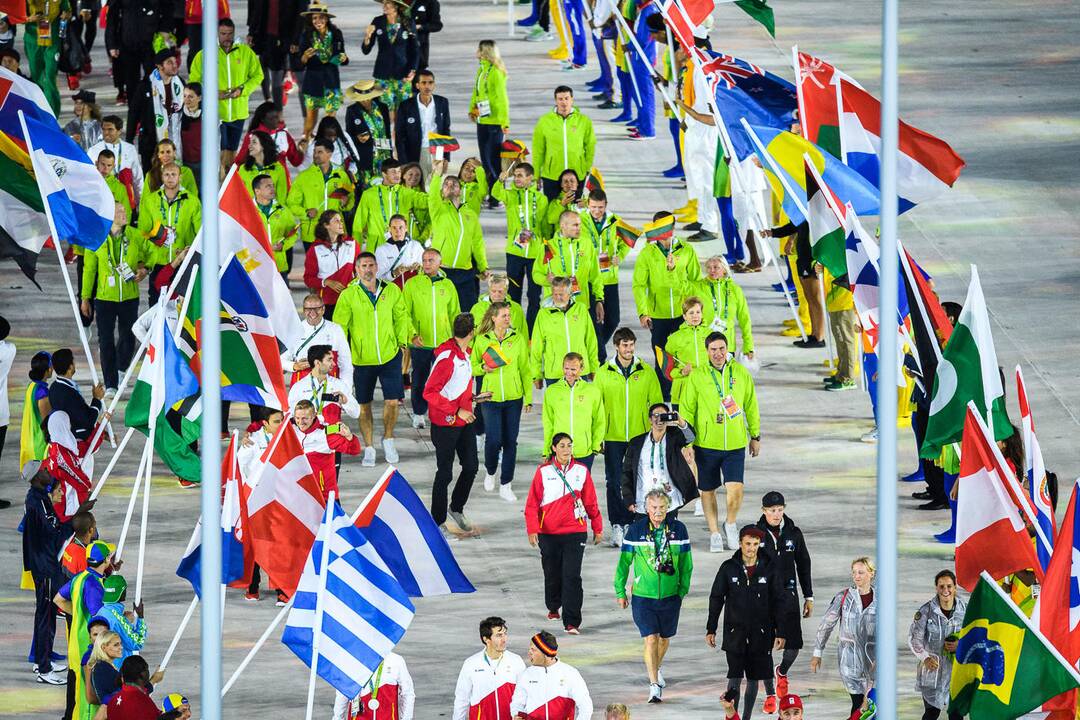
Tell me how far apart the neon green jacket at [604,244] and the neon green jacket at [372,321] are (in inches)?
81.0

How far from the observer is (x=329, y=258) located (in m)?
24.4

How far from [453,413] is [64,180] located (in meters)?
3.77

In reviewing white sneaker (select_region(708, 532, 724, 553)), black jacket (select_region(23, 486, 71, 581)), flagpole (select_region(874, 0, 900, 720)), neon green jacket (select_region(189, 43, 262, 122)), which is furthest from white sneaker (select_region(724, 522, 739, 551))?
neon green jacket (select_region(189, 43, 262, 122))

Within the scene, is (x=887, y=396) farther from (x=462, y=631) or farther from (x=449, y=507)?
(x=449, y=507)

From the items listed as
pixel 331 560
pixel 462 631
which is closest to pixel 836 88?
pixel 462 631

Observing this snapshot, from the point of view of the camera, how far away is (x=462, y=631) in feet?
66.8

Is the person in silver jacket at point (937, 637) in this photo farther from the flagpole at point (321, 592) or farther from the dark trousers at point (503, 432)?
the dark trousers at point (503, 432)

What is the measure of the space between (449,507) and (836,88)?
4923mm

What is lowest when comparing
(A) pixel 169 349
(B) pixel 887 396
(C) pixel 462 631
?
(C) pixel 462 631

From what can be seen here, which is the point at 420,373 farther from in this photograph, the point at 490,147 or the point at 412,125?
the point at 490,147

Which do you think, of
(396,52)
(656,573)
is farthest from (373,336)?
(396,52)

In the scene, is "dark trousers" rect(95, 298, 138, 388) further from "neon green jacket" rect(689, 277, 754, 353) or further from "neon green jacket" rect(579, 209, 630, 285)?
"neon green jacket" rect(689, 277, 754, 353)

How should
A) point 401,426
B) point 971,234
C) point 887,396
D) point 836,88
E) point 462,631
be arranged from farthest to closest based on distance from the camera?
point 971,234, point 401,426, point 836,88, point 462,631, point 887,396

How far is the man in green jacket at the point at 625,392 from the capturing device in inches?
840
